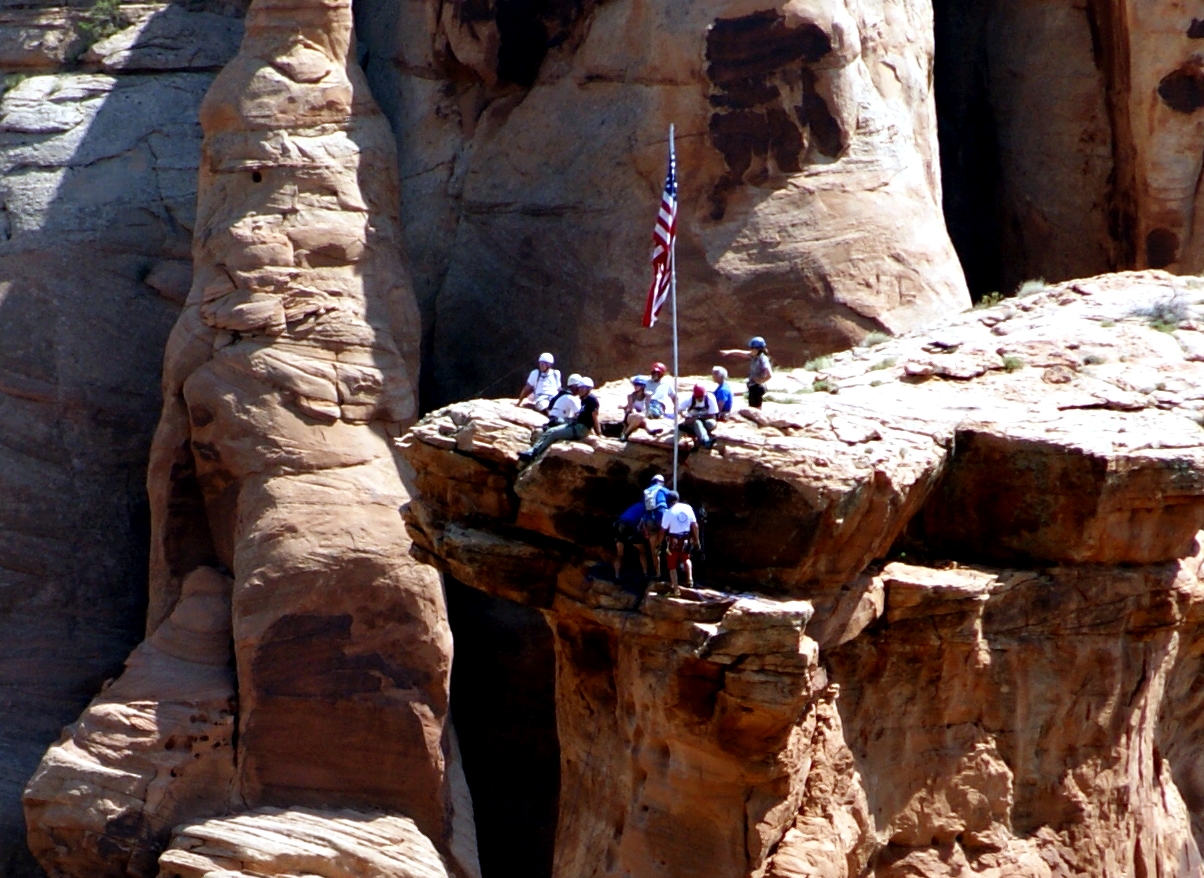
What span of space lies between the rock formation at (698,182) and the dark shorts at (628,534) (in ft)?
25.8

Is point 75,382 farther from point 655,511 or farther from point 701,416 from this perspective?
point 655,511

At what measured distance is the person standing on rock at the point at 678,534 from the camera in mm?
19875

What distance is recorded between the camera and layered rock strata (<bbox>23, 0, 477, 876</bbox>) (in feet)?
89.0

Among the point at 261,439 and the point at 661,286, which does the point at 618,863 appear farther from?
the point at 261,439

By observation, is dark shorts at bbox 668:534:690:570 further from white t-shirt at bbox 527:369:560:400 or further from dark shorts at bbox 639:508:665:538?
white t-shirt at bbox 527:369:560:400

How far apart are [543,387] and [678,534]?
2181 mm

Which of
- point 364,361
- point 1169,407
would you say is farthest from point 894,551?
point 364,361

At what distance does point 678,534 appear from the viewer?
19.9 metres

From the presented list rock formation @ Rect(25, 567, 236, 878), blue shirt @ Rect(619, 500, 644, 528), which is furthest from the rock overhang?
rock formation @ Rect(25, 567, 236, 878)

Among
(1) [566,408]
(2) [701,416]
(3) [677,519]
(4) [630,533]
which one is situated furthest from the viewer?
(1) [566,408]

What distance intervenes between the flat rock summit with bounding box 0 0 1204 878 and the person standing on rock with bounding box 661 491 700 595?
17 centimetres

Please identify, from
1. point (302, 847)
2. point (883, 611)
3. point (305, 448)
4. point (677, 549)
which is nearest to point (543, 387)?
point (677, 549)

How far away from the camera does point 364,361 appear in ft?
91.4

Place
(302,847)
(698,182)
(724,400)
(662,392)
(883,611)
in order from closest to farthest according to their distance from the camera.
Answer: (724,400) → (662,392) → (883,611) → (302,847) → (698,182)
